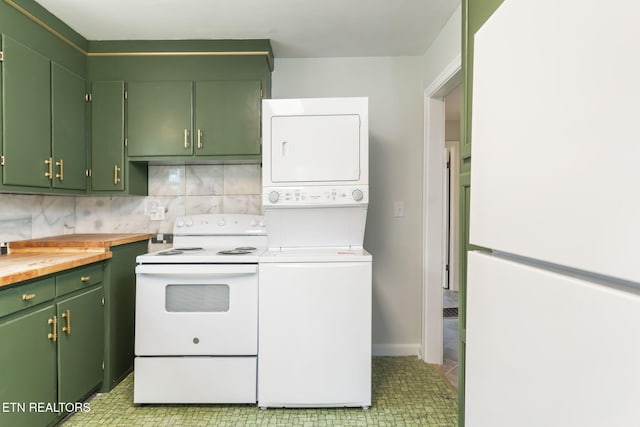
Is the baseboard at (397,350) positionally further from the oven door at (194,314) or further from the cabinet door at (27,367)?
the cabinet door at (27,367)

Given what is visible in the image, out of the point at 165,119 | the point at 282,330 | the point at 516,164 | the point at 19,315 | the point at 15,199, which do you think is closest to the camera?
the point at 516,164

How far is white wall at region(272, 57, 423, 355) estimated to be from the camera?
2678mm

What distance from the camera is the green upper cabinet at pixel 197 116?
93.1 inches

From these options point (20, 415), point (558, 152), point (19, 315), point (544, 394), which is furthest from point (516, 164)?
point (20, 415)

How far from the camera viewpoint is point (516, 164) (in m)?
0.52

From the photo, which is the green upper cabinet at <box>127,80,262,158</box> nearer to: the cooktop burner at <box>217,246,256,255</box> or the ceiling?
the ceiling

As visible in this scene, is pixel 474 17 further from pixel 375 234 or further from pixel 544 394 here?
pixel 375 234

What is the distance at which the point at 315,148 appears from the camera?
2145 mm

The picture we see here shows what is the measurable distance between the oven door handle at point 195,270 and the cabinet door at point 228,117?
85cm

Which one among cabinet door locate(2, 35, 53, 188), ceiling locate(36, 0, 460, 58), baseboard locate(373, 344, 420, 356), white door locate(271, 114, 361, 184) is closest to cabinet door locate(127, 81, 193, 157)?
ceiling locate(36, 0, 460, 58)

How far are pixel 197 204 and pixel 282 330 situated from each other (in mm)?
1288

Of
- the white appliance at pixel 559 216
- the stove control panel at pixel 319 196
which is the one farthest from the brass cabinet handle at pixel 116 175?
the white appliance at pixel 559 216

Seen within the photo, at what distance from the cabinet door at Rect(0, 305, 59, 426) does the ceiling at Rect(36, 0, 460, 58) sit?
1741mm

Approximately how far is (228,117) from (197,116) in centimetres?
22
